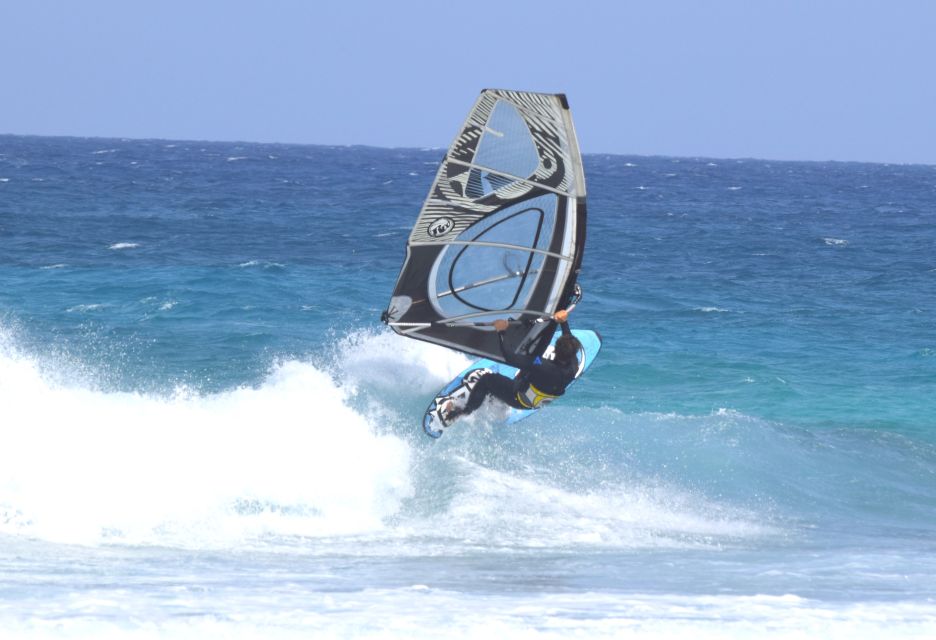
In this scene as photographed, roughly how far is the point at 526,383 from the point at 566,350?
17.1 inches

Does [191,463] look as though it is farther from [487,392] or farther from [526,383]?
[526,383]

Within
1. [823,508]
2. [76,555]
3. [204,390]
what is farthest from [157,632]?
[204,390]

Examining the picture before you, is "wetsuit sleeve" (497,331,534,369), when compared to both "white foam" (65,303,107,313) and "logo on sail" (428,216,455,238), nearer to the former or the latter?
"logo on sail" (428,216,455,238)

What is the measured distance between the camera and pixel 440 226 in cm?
891

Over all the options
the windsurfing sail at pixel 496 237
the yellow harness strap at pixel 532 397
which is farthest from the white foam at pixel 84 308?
the yellow harness strap at pixel 532 397

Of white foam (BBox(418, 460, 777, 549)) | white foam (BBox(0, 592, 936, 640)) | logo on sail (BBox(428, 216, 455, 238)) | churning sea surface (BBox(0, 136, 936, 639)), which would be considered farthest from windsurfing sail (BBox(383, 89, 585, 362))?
white foam (BBox(0, 592, 936, 640))

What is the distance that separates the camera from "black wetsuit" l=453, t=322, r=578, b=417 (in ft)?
29.5

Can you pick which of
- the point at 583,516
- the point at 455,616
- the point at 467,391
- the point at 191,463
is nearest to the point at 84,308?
the point at 191,463

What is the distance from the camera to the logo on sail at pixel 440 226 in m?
8.88

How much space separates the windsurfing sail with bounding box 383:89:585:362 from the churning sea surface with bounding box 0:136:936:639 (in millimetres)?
1308

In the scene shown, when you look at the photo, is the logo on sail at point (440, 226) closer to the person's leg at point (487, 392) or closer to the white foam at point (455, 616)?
the person's leg at point (487, 392)

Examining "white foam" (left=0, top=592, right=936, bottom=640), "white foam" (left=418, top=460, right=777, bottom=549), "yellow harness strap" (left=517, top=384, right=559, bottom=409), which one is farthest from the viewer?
"yellow harness strap" (left=517, top=384, right=559, bottom=409)

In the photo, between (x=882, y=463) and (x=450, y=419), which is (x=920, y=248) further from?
(x=450, y=419)

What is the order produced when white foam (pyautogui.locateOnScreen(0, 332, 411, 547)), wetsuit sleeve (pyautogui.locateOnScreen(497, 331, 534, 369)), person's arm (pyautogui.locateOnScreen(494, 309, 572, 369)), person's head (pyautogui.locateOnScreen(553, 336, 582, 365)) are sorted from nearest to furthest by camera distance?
white foam (pyautogui.locateOnScreen(0, 332, 411, 547)) < person's arm (pyautogui.locateOnScreen(494, 309, 572, 369)) < wetsuit sleeve (pyautogui.locateOnScreen(497, 331, 534, 369)) < person's head (pyautogui.locateOnScreen(553, 336, 582, 365))
